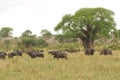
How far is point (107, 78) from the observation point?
16062mm

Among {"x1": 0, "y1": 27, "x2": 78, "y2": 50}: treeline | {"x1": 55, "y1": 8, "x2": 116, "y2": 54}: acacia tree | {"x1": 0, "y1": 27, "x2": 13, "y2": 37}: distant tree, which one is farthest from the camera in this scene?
{"x1": 0, "y1": 27, "x2": 13, "y2": 37}: distant tree

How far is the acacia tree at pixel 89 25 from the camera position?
5624 cm

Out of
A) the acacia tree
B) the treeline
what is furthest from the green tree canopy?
the acacia tree

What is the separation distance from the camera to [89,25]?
188ft

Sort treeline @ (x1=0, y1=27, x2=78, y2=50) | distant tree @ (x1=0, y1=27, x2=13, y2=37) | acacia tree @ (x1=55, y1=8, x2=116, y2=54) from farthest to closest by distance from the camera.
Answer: distant tree @ (x1=0, y1=27, x2=13, y2=37) < treeline @ (x1=0, y1=27, x2=78, y2=50) < acacia tree @ (x1=55, y1=8, x2=116, y2=54)

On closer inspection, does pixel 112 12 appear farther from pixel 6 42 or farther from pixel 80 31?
pixel 6 42

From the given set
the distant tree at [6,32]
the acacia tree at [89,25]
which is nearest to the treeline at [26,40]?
the distant tree at [6,32]

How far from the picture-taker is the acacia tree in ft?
185

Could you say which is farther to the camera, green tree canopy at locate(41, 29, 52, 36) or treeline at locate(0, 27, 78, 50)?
green tree canopy at locate(41, 29, 52, 36)

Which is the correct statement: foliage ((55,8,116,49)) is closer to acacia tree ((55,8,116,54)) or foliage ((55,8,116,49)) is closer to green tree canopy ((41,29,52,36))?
acacia tree ((55,8,116,54))

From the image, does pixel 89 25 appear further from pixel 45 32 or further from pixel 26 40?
pixel 45 32

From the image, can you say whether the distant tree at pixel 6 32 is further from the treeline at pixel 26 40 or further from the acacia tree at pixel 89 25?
the acacia tree at pixel 89 25

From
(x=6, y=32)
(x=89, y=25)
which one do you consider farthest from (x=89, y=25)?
(x=6, y=32)

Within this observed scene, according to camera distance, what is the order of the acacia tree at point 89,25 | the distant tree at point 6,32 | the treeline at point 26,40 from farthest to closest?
the distant tree at point 6,32 < the treeline at point 26,40 < the acacia tree at point 89,25
